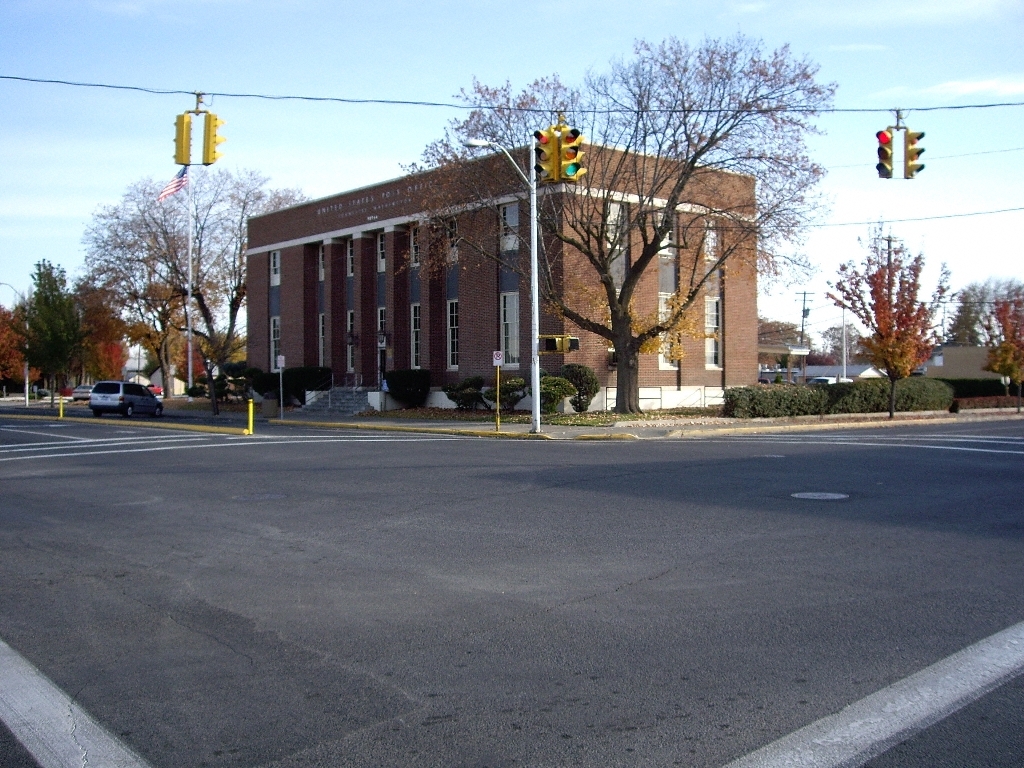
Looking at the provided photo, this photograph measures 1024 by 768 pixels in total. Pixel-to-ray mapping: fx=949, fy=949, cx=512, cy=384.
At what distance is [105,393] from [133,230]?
13.8 meters

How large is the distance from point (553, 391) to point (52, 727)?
27.9m

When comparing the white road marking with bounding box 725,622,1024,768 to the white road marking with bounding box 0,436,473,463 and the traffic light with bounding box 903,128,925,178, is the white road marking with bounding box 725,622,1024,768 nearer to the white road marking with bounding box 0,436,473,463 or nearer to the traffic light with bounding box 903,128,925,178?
the traffic light with bounding box 903,128,925,178

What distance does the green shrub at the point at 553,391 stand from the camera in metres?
32.5

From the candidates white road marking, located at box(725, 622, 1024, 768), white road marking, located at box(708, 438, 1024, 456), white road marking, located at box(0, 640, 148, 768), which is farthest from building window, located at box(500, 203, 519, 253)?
white road marking, located at box(0, 640, 148, 768)

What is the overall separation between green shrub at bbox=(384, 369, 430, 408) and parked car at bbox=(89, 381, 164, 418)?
12.2 m

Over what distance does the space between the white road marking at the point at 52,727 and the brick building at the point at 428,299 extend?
2608 centimetres

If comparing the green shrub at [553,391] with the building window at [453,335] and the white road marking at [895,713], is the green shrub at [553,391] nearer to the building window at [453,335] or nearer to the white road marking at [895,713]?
the building window at [453,335]

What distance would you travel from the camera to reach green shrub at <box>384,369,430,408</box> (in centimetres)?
3972

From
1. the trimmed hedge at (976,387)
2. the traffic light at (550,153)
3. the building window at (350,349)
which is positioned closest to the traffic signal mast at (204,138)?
the traffic light at (550,153)

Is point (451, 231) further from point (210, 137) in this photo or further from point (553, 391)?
point (210, 137)

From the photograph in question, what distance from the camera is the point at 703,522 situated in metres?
10.7

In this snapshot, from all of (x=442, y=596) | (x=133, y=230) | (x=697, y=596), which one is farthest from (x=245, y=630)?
(x=133, y=230)

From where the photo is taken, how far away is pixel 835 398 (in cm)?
3731

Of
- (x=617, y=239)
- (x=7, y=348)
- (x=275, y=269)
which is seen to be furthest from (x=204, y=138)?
(x=7, y=348)
